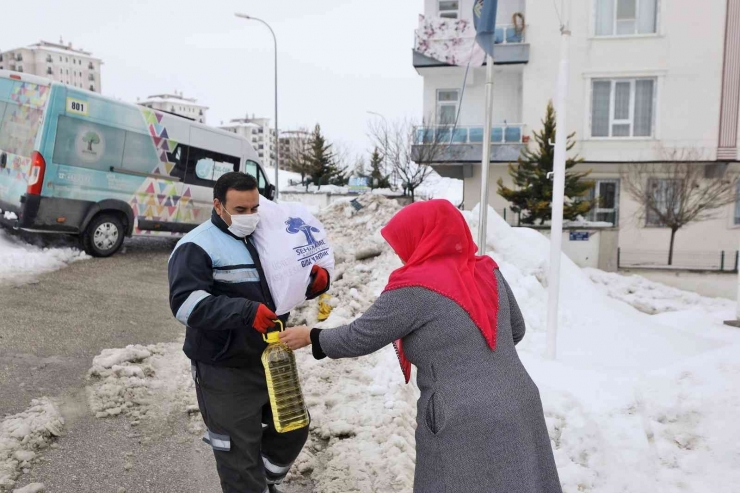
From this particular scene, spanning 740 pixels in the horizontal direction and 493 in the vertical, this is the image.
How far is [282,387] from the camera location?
10.4 ft

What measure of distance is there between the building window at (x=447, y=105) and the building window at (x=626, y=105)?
16.0ft

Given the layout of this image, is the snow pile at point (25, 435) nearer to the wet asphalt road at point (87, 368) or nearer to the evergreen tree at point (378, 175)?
the wet asphalt road at point (87, 368)

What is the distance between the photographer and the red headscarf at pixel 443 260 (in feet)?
8.07

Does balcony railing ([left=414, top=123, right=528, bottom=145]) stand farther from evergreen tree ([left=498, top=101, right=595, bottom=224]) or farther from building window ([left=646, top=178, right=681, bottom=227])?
building window ([left=646, top=178, right=681, bottom=227])

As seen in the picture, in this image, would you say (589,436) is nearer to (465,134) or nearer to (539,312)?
(539,312)

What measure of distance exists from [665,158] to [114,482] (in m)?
20.1

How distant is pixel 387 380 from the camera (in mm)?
5598

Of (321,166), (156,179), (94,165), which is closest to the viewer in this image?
(94,165)

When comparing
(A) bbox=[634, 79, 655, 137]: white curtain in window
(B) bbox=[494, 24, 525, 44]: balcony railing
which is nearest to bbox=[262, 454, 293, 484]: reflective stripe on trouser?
(B) bbox=[494, 24, 525, 44]: balcony railing

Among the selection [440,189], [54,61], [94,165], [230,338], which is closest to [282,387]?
[230,338]

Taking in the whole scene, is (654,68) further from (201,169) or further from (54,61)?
(54,61)

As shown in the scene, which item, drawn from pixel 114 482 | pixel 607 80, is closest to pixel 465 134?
pixel 607 80

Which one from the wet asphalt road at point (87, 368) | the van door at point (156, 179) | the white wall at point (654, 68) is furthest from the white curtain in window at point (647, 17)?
the wet asphalt road at point (87, 368)

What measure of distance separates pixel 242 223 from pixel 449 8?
876 inches
